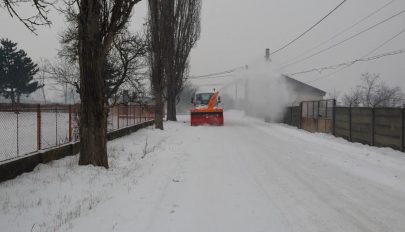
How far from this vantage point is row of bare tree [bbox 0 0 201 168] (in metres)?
9.35

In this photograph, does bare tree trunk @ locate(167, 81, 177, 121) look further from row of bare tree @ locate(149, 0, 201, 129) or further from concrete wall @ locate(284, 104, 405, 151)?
concrete wall @ locate(284, 104, 405, 151)

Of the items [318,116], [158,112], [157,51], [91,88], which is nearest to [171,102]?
[158,112]

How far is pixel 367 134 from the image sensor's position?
16.6 m

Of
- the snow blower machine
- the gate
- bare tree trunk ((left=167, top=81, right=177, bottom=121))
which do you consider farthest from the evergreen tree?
the gate

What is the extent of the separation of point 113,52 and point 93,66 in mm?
15754

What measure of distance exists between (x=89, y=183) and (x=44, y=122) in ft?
13.1

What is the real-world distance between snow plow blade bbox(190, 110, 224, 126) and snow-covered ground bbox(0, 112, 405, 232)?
1643cm

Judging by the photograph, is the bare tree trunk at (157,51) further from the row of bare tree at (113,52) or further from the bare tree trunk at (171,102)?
the bare tree trunk at (171,102)

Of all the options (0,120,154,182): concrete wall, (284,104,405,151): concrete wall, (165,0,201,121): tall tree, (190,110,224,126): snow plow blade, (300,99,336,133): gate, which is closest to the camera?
(0,120,154,182): concrete wall

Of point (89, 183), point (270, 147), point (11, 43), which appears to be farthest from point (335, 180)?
point (11, 43)

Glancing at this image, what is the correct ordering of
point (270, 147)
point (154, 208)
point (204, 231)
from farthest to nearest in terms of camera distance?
point (270, 147) → point (154, 208) → point (204, 231)

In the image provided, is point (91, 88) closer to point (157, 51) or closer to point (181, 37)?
point (157, 51)

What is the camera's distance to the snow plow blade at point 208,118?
28750 millimetres

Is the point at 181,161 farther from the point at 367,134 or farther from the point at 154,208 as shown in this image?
the point at 367,134
